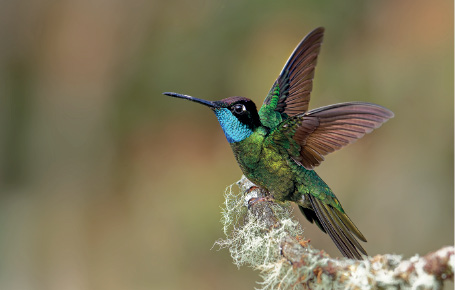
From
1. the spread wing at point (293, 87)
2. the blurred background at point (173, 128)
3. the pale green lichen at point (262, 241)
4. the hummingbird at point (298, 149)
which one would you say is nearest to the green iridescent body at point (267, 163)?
the hummingbird at point (298, 149)

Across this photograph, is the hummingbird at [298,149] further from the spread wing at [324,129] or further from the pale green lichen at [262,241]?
the pale green lichen at [262,241]

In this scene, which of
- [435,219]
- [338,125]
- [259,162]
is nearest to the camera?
[338,125]

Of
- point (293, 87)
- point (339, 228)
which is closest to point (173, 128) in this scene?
point (293, 87)

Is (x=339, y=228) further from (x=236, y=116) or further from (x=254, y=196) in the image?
(x=236, y=116)

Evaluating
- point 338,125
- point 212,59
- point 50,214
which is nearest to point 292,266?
point 338,125

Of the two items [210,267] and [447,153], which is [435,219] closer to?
[447,153]

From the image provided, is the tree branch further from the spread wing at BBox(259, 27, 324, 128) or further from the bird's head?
the spread wing at BBox(259, 27, 324, 128)

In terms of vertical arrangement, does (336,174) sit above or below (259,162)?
below
